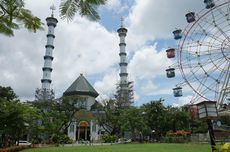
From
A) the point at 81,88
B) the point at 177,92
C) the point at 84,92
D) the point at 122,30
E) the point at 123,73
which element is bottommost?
the point at 177,92

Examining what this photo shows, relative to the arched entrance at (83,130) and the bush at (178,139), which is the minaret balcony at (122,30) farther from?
the bush at (178,139)

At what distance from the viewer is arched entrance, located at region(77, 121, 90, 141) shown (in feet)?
150

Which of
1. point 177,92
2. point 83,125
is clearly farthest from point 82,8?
point 83,125

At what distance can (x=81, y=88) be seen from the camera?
51.2 m

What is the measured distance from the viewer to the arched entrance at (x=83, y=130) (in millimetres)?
45781

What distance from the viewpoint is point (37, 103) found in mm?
44562

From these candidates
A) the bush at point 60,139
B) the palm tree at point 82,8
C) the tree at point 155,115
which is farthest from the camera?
the tree at point 155,115

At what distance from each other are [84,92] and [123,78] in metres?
8.81

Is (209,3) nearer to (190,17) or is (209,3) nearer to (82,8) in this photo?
(190,17)

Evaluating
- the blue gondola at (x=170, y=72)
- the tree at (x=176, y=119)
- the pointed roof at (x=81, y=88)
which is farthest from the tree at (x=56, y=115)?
the blue gondola at (x=170, y=72)

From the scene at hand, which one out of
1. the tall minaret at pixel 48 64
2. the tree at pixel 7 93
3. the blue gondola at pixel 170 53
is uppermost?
the tall minaret at pixel 48 64

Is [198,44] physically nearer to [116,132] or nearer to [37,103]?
[116,132]

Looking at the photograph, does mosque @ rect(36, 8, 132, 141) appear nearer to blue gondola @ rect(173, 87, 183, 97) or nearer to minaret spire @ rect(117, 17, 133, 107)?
minaret spire @ rect(117, 17, 133, 107)

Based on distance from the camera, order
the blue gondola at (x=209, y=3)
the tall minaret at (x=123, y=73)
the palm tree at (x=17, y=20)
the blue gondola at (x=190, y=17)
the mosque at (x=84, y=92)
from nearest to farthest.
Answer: the palm tree at (x=17, y=20), the blue gondola at (x=209, y=3), the blue gondola at (x=190, y=17), the mosque at (x=84, y=92), the tall minaret at (x=123, y=73)
